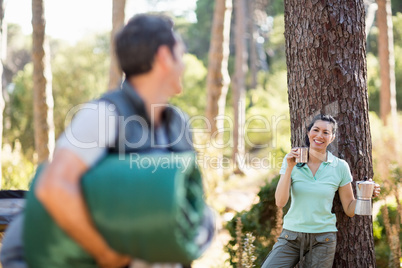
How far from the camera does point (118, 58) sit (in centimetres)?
165

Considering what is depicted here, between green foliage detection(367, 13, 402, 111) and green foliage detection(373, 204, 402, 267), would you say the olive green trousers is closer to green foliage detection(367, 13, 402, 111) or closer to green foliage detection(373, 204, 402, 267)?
green foliage detection(373, 204, 402, 267)

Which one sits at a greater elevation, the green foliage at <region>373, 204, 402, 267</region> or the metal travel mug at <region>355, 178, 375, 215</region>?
the metal travel mug at <region>355, 178, 375, 215</region>

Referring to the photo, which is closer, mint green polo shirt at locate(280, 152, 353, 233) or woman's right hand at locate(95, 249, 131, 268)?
woman's right hand at locate(95, 249, 131, 268)

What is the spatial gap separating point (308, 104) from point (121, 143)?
2.81 meters

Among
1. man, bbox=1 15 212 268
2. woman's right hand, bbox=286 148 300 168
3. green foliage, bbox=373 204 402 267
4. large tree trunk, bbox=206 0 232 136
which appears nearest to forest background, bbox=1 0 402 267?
green foliage, bbox=373 204 402 267

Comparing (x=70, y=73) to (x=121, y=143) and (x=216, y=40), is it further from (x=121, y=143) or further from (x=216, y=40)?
(x=121, y=143)

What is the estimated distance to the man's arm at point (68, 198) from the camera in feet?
4.65

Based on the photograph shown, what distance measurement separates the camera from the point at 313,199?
139 inches

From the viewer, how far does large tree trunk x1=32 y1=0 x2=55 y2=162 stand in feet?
31.9

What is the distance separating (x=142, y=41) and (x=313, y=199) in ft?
7.56

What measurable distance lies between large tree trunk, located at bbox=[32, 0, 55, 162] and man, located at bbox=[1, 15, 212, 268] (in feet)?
28.4

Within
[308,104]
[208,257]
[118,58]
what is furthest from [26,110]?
[118,58]

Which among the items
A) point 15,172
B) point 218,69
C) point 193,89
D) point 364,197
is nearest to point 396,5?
point 193,89

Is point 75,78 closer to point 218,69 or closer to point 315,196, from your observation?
point 218,69
